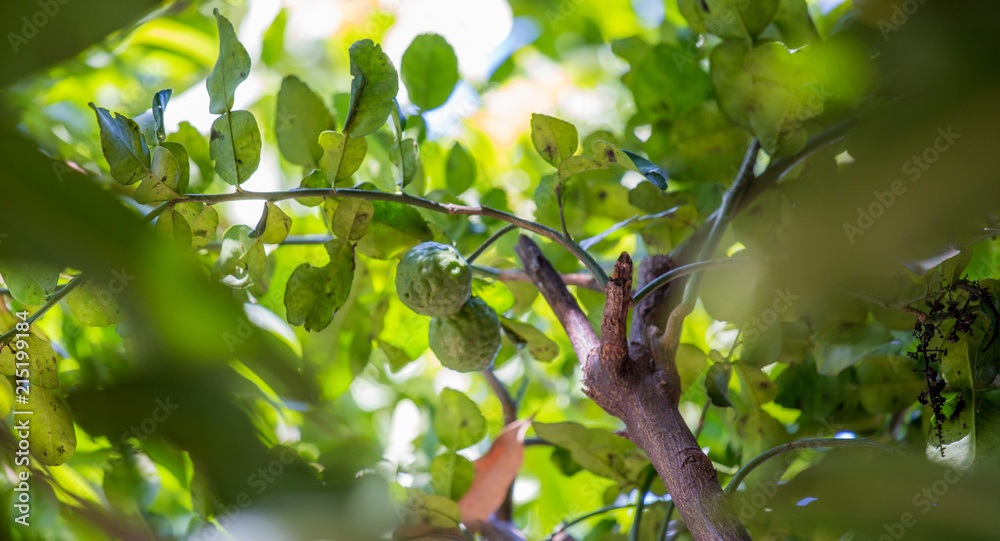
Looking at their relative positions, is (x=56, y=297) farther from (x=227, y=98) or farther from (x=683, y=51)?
(x=683, y=51)

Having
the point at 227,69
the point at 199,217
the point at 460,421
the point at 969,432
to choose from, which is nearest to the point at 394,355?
the point at 460,421

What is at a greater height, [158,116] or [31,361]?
[158,116]

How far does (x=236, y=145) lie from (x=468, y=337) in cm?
33

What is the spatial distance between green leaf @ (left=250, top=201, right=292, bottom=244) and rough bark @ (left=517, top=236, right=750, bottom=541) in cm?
27

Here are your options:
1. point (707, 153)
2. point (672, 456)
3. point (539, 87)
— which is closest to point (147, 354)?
point (672, 456)

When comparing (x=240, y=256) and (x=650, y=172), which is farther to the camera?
(x=240, y=256)

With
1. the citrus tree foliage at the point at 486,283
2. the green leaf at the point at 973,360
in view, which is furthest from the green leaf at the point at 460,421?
the green leaf at the point at 973,360

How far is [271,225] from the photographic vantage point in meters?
0.68

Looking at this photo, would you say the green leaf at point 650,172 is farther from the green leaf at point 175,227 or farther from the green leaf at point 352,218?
the green leaf at point 175,227

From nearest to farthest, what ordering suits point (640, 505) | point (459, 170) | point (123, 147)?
1. point (123, 147)
2. point (640, 505)
3. point (459, 170)

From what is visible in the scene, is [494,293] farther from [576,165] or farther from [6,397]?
[6,397]

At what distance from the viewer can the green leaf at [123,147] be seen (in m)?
0.55

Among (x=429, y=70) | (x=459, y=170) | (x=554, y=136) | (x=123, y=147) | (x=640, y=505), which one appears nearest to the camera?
(x=123, y=147)

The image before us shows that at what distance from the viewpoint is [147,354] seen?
0.18 m
